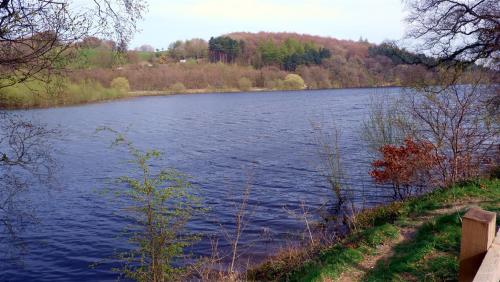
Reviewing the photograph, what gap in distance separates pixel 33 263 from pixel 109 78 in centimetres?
7650

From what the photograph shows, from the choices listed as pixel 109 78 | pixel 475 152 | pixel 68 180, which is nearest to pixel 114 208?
pixel 68 180

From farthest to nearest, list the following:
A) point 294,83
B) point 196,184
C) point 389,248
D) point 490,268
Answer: point 294,83 → point 196,184 → point 389,248 → point 490,268

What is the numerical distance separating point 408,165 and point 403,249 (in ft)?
22.7

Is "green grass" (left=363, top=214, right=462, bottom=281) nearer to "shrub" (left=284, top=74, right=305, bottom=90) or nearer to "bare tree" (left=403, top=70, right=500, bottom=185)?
"bare tree" (left=403, top=70, right=500, bottom=185)

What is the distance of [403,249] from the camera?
718 centimetres

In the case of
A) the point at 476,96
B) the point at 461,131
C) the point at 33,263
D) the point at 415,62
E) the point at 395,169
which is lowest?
the point at 33,263

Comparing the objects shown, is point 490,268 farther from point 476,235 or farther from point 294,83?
point 294,83

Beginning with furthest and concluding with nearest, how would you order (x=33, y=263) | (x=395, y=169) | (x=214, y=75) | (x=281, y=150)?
(x=214, y=75), (x=281, y=150), (x=395, y=169), (x=33, y=263)

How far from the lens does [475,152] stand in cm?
1323

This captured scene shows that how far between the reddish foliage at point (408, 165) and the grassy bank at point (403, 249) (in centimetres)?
265

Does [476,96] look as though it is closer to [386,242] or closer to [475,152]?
[475,152]

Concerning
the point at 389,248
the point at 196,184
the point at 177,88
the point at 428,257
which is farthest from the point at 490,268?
the point at 177,88

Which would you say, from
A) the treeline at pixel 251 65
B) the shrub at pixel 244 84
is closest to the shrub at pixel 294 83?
the treeline at pixel 251 65

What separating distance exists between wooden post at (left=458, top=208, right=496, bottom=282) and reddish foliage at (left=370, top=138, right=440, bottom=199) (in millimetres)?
9916
